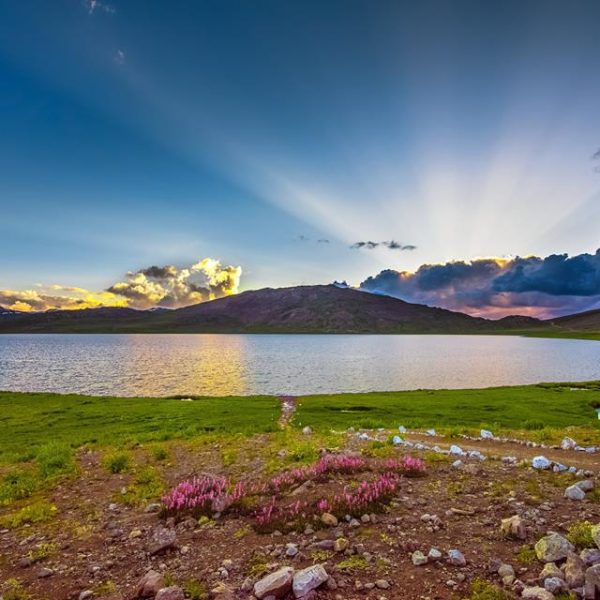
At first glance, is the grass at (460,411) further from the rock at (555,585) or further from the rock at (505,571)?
the rock at (555,585)

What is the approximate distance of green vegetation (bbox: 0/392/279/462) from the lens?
87.1ft

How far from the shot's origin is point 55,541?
35.3 ft

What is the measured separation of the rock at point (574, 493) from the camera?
11111mm

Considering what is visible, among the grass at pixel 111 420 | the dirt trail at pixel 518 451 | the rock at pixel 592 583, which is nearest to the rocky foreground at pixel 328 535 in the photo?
the rock at pixel 592 583

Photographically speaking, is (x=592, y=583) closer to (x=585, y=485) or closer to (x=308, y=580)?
(x=308, y=580)

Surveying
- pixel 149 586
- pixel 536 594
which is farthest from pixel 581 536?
pixel 149 586

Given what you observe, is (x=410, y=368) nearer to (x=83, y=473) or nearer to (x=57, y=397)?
(x=57, y=397)

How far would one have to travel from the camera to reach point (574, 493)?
36.8 feet

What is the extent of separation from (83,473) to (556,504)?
657 inches

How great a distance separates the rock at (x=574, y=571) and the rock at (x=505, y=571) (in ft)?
2.74

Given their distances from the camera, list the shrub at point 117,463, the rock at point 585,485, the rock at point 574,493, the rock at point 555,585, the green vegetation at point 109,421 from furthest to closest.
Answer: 1. the green vegetation at point 109,421
2. the shrub at point 117,463
3. the rock at point 585,485
4. the rock at point 574,493
5. the rock at point 555,585

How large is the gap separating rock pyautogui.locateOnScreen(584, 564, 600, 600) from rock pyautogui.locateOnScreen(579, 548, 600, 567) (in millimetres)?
584

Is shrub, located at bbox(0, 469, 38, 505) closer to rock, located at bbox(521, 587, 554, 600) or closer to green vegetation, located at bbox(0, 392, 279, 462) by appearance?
green vegetation, located at bbox(0, 392, 279, 462)

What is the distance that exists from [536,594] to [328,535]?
433 centimetres
